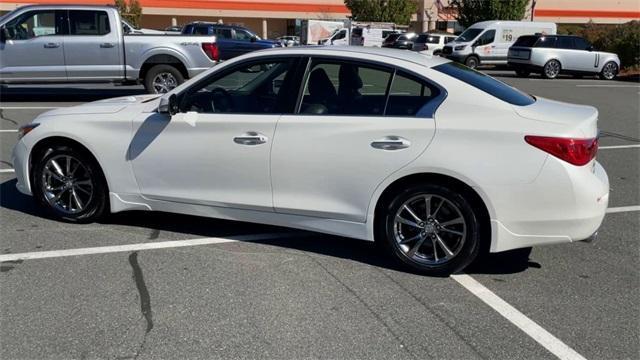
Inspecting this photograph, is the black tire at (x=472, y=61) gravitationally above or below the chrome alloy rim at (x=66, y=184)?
above

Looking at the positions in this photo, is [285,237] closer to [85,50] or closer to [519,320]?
[519,320]

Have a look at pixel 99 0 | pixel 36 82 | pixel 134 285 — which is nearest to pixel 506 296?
pixel 134 285

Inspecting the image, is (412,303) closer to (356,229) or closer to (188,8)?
(356,229)

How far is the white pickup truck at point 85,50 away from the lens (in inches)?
496

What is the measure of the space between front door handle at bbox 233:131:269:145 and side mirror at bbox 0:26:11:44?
9.92 meters

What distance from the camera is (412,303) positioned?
13.5ft

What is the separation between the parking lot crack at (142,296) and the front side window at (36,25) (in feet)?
31.0

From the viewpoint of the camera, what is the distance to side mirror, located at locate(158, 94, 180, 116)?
4910mm

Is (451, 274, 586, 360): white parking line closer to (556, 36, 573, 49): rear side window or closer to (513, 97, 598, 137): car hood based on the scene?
(513, 97, 598, 137): car hood

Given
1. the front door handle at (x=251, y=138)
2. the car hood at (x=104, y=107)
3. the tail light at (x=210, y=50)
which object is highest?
the tail light at (x=210, y=50)

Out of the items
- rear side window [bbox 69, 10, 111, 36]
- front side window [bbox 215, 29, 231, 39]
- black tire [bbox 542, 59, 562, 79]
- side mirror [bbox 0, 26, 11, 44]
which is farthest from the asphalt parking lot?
front side window [bbox 215, 29, 231, 39]

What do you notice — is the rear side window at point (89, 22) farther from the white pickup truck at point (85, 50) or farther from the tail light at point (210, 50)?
the tail light at point (210, 50)

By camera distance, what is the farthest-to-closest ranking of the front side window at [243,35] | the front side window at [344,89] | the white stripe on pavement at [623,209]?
1. the front side window at [243,35]
2. the white stripe on pavement at [623,209]
3. the front side window at [344,89]

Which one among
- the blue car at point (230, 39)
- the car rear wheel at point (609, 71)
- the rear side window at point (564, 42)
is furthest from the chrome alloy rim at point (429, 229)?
the car rear wheel at point (609, 71)
